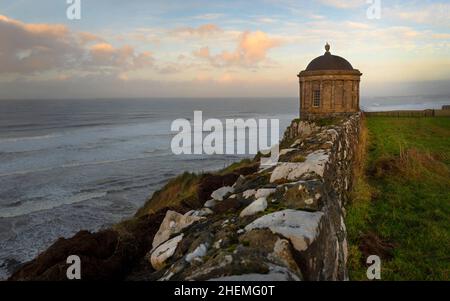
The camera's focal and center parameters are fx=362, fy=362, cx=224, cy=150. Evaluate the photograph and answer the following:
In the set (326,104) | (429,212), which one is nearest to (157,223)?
(429,212)

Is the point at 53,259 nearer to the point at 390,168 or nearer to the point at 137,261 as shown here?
the point at 137,261

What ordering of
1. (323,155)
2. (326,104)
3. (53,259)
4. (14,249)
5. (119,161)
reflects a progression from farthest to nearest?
(119,161) → (326,104) → (14,249) → (323,155) → (53,259)

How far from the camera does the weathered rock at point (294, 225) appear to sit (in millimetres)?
2795

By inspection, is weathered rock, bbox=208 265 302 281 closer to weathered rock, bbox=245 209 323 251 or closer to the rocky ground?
the rocky ground

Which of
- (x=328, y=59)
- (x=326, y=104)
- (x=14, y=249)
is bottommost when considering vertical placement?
(x=14, y=249)

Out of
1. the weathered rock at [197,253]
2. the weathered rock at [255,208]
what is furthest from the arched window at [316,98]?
the weathered rock at [197,253]

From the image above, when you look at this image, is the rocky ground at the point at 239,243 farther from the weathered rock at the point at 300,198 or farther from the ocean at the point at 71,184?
the ocean at the point at 71,184

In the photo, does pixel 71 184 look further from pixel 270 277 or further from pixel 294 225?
pixel 270 277

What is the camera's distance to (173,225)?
14.2 feet

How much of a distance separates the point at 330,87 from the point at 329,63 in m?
1.81

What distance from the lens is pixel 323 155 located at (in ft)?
19.2

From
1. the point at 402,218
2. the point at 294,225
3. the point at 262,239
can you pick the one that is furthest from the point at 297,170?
the point at 402,218

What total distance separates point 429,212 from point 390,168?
3.83m

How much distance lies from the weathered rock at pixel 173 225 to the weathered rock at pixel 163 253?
1.35 ft
